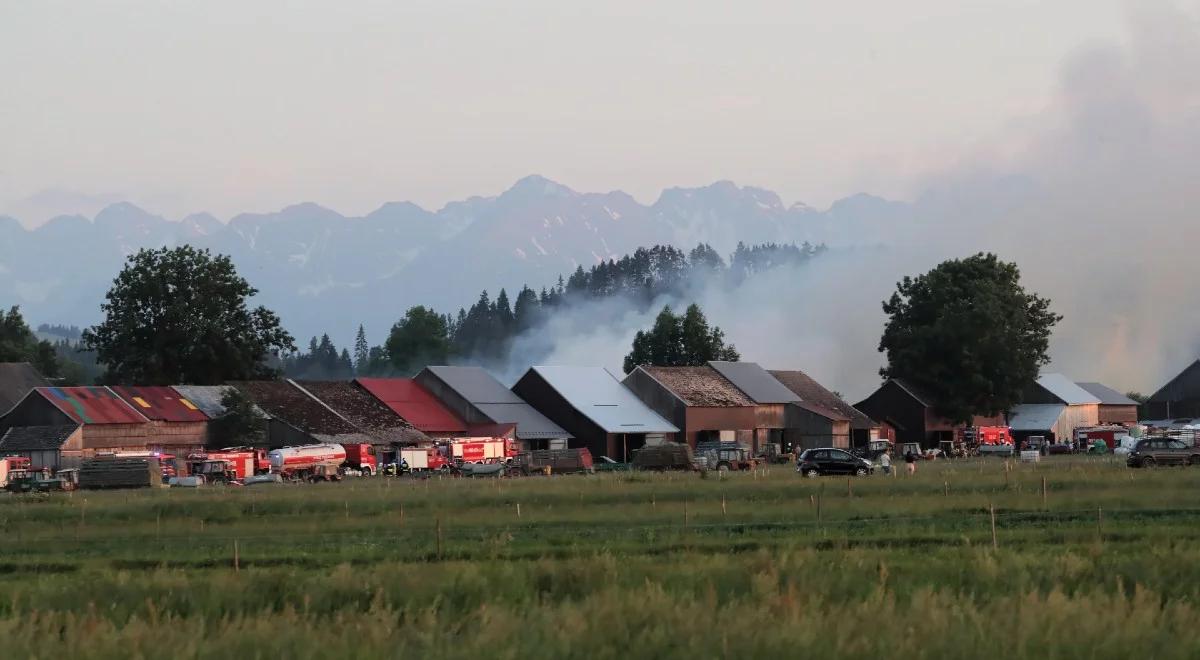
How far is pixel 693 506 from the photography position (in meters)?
54.1

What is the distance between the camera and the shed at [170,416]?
4001 inches

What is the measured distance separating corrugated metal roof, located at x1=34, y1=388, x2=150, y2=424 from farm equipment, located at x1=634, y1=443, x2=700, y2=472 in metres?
32.7

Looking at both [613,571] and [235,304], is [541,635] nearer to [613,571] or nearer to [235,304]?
[613,571]

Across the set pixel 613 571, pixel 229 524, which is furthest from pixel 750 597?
pixel 229 524

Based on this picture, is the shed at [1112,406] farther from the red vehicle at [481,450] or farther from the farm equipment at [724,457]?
the red vehicle at [481,450]

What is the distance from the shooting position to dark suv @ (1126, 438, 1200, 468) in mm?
79000

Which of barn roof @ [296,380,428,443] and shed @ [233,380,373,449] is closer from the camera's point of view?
shed @ [233,380,373,449]

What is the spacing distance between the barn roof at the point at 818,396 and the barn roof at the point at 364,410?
3973 centimetres

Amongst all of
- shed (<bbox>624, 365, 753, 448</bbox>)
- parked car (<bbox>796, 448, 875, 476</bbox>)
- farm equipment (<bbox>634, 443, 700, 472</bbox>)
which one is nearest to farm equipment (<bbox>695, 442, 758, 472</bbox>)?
farm equipment (<bbox>634, 443, 700, 472</bbox>)

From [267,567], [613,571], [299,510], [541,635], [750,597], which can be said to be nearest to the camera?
[541,635]

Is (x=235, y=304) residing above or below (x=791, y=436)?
above

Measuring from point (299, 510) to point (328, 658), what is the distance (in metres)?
38.3

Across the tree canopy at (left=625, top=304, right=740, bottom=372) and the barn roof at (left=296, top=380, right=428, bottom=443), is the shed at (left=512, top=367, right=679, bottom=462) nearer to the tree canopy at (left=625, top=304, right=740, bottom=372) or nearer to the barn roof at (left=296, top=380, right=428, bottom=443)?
the barn roof at (left=296, top=380, right=428, bottom=443)

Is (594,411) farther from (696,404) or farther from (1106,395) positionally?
(1106,395)
